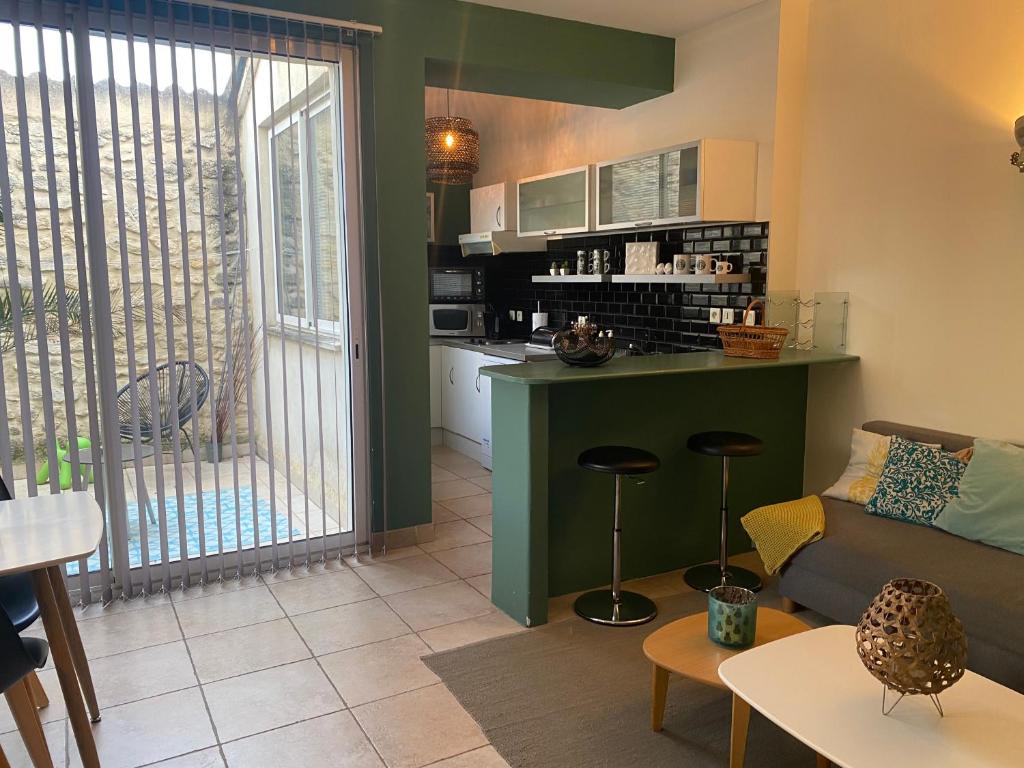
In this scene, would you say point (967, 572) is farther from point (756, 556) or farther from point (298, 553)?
point (298, 553)

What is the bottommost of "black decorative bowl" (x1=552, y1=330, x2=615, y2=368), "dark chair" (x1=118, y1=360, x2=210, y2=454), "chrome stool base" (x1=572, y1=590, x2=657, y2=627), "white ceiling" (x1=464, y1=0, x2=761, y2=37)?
"chrome stool base" (x1=572, y1=590, x2=657, y2=627)

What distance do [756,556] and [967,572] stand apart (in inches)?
53.8

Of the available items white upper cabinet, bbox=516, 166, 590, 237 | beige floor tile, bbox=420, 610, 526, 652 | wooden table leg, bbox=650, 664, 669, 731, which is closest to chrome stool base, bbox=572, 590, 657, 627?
beige floor tile, bbox=420, 610, 526, 652

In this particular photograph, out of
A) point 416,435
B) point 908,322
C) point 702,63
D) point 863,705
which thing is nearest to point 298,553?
point 416,435

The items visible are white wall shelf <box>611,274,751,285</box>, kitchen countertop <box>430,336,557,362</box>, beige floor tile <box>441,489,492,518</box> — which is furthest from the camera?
kitchen countertop <box>430,336,557,362</box>

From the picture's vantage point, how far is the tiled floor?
7.72 ft

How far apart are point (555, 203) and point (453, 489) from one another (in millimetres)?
2035

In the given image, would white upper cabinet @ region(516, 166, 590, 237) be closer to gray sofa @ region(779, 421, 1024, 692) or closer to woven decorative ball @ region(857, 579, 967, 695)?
gray sofa @ region(779, 421, 1024, 692)

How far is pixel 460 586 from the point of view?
3588mm

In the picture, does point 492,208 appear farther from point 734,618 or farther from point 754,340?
point 734,618

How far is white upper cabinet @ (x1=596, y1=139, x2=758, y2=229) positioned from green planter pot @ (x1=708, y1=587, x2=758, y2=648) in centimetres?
229

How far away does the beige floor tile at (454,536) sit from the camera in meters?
4.12

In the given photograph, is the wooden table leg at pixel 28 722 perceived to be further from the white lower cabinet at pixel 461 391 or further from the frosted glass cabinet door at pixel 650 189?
the white lower cabinet at pixel 461 391

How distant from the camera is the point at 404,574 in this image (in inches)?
147
